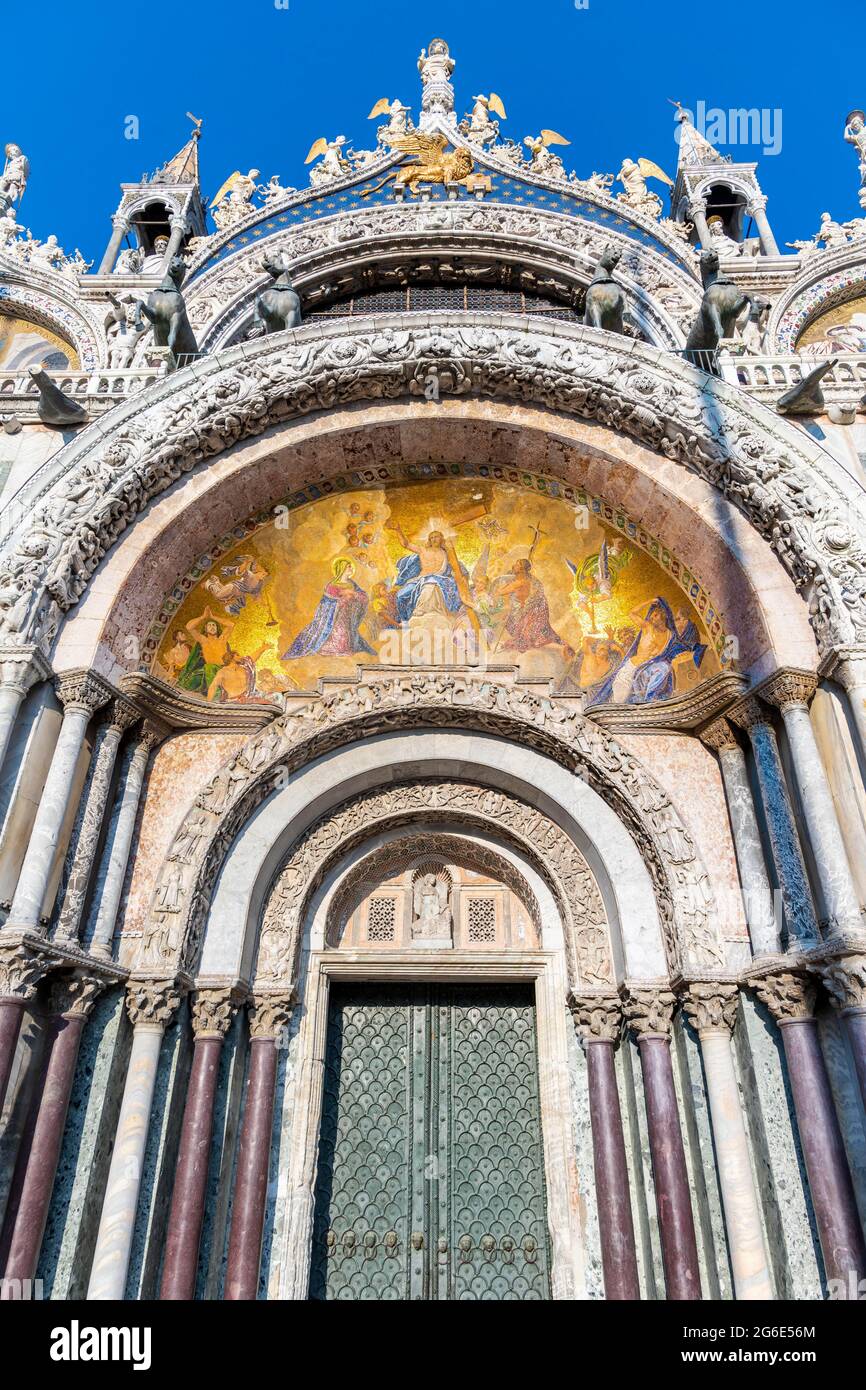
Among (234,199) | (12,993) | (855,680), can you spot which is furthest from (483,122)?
(12,993)

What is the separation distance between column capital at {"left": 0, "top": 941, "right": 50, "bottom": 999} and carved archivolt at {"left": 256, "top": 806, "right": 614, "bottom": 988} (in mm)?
2008

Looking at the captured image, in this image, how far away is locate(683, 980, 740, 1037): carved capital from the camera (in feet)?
21.4

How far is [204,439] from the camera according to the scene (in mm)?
7902

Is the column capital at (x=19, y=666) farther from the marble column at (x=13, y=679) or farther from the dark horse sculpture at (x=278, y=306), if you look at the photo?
the dark horse sculpture at (x=278, y=306)

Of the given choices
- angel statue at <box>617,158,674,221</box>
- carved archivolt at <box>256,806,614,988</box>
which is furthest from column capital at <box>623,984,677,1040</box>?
angel statue at <box>617,158,674,221</box>

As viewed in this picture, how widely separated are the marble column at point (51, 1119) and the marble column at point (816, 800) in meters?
5.36

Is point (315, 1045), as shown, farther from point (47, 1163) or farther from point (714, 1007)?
point (714, 1007)

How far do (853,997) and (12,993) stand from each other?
5594 mm

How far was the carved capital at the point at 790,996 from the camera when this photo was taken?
20.0 ft

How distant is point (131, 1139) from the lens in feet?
20.2

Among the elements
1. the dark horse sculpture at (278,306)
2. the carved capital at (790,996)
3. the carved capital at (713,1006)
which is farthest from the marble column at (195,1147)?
the dark horse sculpture at (278,306)

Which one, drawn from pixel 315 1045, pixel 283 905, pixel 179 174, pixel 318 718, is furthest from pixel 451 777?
pixel 179 174

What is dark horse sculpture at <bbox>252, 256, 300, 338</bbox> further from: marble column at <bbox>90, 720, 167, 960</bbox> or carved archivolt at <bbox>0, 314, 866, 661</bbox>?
marble column at <bbox>90, 720, 167, 960</bbox>

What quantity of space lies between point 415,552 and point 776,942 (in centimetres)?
491
